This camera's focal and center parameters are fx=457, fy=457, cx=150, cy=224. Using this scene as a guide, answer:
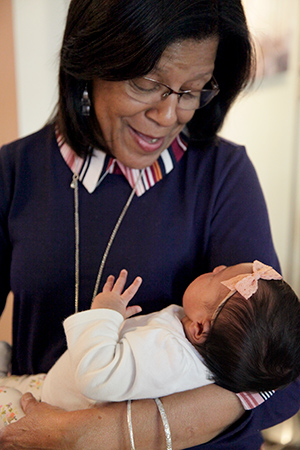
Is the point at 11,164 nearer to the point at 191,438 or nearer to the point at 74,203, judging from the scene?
the point at 74,203

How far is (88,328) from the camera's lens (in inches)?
41.2

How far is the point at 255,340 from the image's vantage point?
989 mm

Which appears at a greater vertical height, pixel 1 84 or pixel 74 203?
pixel 1 84

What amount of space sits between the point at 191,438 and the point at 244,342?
0.86 feet

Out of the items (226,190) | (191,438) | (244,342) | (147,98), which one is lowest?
(191,438)

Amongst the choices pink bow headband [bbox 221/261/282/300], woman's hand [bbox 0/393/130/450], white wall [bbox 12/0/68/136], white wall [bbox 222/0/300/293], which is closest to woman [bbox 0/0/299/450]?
woman's hand [bbox 0/393/130/450]

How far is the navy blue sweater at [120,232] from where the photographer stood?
1267mm

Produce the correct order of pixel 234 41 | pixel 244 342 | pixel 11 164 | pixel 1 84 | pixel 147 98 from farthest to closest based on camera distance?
pixel 1 84, pixel 11 164, pixel 234 41, pixel 147 98, pixel 244 342

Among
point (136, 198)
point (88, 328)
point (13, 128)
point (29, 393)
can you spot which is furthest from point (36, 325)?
point (13, 128)

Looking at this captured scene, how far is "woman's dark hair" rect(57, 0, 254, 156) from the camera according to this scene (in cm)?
104

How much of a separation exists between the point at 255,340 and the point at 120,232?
0.50 m

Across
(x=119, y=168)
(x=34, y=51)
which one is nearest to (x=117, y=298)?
(x=119, y=168)

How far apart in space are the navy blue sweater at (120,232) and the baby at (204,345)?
0.17 meters

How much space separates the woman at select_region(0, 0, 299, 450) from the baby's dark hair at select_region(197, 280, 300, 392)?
9cm
